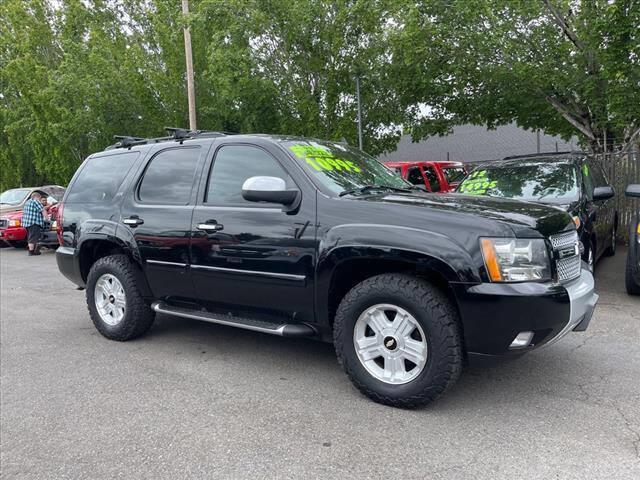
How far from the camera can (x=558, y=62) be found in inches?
461

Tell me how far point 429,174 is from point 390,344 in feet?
29.0

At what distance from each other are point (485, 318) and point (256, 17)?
397 inches

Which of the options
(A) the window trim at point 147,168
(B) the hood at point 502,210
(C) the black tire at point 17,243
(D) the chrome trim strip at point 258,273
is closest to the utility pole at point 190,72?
(C) the black tire at point 17,243

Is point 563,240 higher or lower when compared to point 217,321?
higher

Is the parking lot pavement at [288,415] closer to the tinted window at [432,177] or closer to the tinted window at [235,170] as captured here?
the tinted window at [235,170]

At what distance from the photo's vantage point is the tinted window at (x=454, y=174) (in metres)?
12.7

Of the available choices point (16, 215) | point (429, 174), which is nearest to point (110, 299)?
point (429, 174)

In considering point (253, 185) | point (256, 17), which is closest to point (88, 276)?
point (253, 185)

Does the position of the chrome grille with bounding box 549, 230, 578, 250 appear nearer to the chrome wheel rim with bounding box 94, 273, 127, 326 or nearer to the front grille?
the front grille

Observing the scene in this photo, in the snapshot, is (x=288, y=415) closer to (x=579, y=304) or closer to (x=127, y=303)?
(x=579, y=304)

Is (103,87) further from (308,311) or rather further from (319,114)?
(308,311)

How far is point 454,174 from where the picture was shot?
13.1 metres

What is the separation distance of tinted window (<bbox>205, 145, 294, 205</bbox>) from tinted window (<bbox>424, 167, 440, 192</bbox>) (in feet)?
26.1

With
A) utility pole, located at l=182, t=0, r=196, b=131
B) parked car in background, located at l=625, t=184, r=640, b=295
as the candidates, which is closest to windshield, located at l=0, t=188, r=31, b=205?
utility pole, located at l=182, t=0, r=196, b=131
